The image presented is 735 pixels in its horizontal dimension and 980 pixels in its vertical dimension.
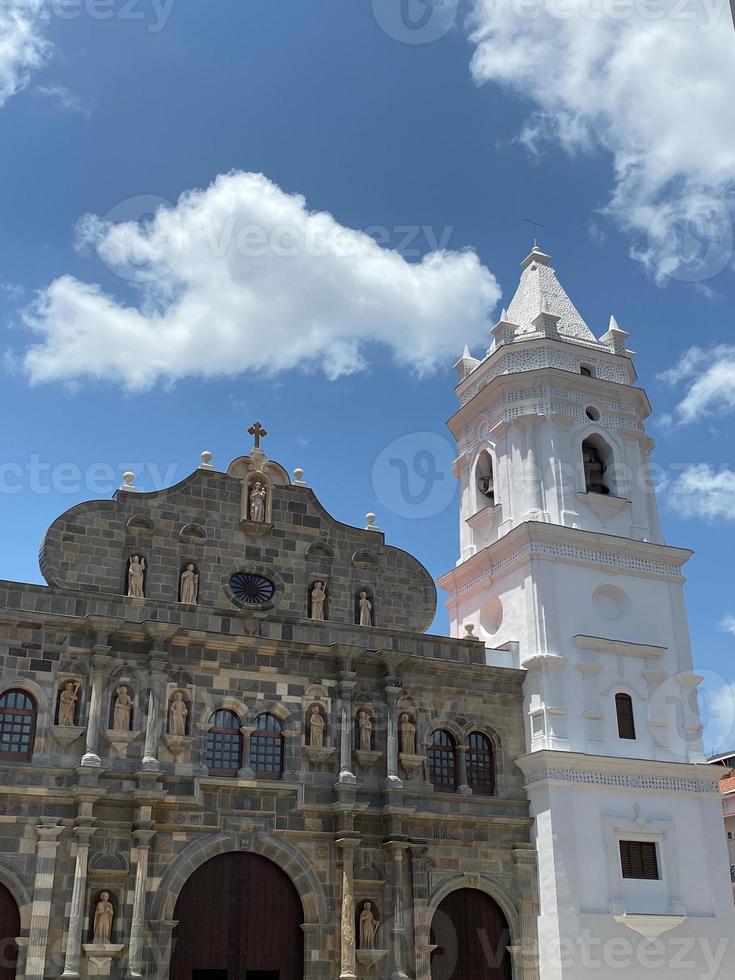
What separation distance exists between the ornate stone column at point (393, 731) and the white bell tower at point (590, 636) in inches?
147

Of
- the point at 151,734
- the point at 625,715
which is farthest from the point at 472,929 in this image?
the point at 151,734

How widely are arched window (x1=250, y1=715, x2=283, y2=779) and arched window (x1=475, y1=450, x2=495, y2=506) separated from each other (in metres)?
11.5

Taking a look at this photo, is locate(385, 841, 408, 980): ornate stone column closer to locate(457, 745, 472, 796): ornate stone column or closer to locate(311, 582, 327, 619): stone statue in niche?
locate(457, 745, 472, 796): ornate stone column

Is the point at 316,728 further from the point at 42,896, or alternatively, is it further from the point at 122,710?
the point at 42,896

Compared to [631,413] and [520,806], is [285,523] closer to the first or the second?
[520,806]

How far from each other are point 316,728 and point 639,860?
980 centimetres

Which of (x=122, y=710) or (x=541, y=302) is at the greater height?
(x=541, y=302)

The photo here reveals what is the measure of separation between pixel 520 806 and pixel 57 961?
491 inches

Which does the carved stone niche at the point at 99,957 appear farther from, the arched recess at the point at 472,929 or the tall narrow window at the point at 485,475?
the tall narrow window at the point at 485,475

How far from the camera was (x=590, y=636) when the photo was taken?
30375 millimetres

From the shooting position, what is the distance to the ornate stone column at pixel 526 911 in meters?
27.0

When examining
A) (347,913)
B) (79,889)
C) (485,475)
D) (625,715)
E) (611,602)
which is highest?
(485,475)

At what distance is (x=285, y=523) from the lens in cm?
2931

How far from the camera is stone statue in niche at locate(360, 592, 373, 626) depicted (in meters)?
29.3
